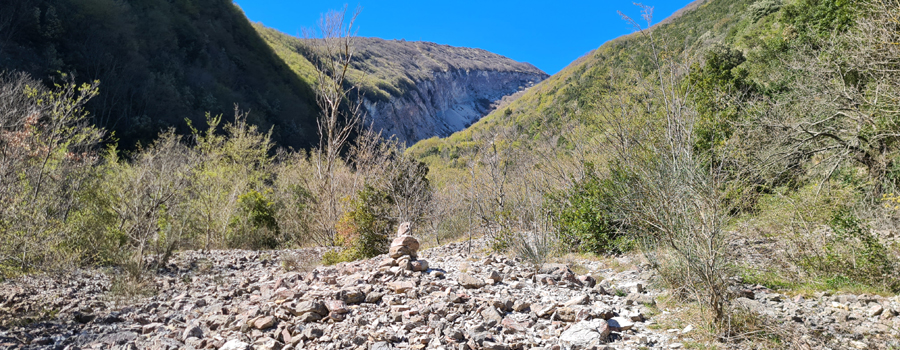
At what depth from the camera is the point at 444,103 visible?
117875mm

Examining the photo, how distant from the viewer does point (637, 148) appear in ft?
16.0

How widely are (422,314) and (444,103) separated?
11619 centimetres

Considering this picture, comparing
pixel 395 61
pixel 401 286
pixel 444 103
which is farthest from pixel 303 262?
pixel 395 61

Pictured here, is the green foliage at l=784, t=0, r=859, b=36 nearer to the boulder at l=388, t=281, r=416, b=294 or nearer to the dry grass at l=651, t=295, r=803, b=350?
the dry grass at l=651, t=295, r=803, b=350

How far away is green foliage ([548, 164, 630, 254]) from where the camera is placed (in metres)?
7.61

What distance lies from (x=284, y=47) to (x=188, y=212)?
2389 inches

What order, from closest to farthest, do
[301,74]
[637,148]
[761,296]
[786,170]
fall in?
[761,296], [637,148], [786,170], [301,74]

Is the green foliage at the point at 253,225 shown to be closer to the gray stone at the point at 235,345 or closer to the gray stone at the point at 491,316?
the gray stone at the point at 235,345

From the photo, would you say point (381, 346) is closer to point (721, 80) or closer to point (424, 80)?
point (721, 80)

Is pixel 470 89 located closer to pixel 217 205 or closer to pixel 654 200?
pixel 217 205

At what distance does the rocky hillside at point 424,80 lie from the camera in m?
70.4

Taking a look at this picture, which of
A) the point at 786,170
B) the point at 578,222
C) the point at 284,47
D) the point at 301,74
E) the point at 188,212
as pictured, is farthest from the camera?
the point at 284,47

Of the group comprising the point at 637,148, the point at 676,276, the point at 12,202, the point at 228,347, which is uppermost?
the point at 12,202

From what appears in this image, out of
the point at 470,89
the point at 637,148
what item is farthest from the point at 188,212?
the point at 470,89
